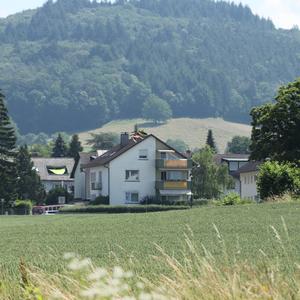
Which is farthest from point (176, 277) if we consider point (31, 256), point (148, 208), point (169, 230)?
point (148, 208)

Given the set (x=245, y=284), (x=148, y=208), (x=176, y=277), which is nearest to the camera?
(x=245, y=284)

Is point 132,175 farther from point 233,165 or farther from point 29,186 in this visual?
point 233,165

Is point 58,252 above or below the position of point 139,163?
below

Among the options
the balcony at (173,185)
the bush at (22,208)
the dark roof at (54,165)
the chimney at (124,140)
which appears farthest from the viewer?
the dark roof at (54,165)

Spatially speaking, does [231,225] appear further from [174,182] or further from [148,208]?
[174,182]

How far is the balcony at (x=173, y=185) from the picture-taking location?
317 ft

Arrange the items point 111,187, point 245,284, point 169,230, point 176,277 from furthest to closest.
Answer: point 111,187, point 169,230, point 176,277, point 245,284

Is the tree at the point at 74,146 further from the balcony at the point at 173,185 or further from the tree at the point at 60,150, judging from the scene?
the balcony at the point at 173,185

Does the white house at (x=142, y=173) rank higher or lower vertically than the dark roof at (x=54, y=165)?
lower

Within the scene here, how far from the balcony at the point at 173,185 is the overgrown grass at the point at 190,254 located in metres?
63.4

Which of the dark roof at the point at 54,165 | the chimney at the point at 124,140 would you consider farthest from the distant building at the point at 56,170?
the chimney at the point at 124,140

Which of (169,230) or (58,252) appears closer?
(58,252)

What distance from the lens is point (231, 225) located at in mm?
24297

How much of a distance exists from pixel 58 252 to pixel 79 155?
9787 cm
